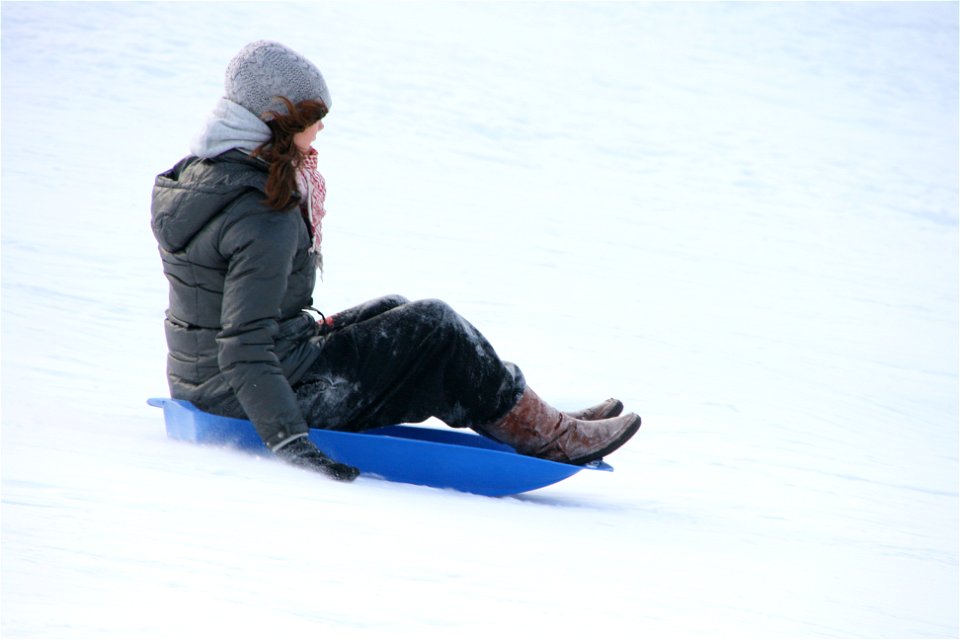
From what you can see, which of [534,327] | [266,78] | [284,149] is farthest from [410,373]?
[534,327]

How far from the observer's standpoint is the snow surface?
2314 millimetres

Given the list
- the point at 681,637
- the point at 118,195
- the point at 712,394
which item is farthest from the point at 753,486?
the point at 118,195

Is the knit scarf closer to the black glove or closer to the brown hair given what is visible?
the brown hair

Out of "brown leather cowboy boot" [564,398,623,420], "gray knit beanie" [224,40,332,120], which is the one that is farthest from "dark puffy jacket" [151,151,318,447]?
"brown leather cowboy boot" [564,398,623,420]

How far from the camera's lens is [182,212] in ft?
9.28

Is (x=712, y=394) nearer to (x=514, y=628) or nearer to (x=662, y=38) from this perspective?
(x=514, y=628)

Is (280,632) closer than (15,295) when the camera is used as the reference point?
Yes

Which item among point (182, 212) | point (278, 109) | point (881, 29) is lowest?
point (182, 212)

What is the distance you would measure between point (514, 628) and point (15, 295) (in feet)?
11.2

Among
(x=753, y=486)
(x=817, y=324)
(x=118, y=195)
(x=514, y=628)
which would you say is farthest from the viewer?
(x=118, y=195)

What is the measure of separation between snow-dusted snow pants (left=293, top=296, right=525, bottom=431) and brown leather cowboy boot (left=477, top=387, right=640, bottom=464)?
4 cm

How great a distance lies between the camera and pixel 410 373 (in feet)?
9.84

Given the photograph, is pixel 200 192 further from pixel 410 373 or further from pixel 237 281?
pixel 410 373

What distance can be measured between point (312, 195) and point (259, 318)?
1.14ft
